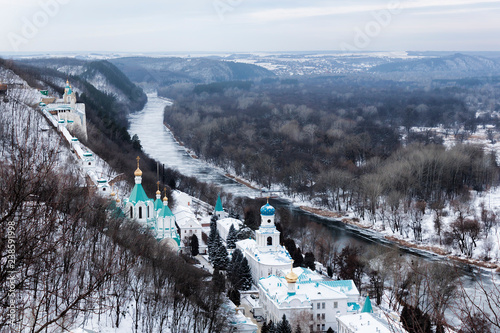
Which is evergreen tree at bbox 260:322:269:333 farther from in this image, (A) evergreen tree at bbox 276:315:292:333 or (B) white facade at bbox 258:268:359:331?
(A) evergreen tree at bbox 276:315:292:333

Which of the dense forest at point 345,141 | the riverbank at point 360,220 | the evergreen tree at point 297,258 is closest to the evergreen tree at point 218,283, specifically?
the evergreen tree at point 297,258

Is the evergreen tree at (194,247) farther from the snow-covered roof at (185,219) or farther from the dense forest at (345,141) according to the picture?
the dense forest at (345,141)

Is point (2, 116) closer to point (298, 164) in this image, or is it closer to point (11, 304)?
point (298, 164)

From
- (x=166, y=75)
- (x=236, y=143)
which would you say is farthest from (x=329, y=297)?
(x=166, y=75)

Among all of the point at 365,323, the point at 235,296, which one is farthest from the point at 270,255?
the point at 365,323

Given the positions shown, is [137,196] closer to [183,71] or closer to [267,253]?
[267,253]

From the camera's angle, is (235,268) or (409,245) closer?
(235,268)
